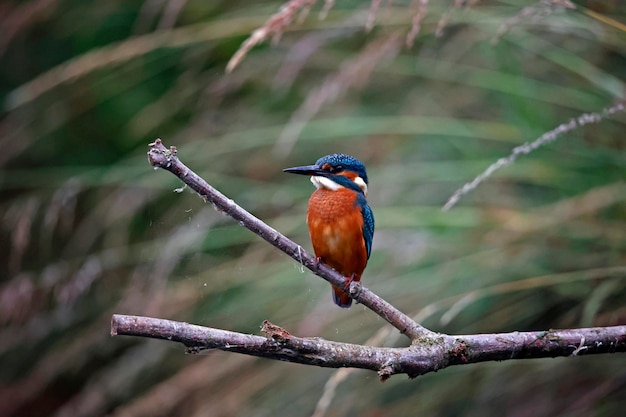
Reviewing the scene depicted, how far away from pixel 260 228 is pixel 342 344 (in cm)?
21

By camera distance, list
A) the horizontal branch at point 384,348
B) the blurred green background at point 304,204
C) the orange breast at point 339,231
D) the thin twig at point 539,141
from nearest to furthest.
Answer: the horizontal branch at point 384,348, the thin twig at point 539,141, the orange breast at point 339,231, the blurred green background at point 304,204

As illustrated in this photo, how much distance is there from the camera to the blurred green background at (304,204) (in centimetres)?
220

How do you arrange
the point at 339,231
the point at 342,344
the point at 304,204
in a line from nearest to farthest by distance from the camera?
the point at 342,344 < the point at 339,231 < the point at 304,204

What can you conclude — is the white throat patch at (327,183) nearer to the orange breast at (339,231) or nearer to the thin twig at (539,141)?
the orange breast at (339,231)

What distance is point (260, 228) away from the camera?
4.17ft

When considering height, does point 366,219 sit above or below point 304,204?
above

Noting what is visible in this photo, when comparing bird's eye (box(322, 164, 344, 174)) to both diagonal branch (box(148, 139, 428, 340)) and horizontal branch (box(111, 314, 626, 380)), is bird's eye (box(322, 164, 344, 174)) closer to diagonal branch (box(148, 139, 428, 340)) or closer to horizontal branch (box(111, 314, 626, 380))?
diagonal branch (box(148, 139, 428, 340))

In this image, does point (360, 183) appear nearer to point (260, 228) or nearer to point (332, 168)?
point (332, 168)

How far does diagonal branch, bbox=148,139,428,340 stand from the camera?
117 centimetres

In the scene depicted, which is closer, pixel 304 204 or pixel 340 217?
pixel 340 217

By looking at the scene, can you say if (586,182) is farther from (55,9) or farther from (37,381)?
(55,9)

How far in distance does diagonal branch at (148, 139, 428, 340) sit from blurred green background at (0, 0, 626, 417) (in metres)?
0.47

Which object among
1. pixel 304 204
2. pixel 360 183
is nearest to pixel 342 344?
pixel 360 183

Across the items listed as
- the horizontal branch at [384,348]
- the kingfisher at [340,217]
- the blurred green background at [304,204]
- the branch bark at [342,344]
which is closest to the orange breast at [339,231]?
the kingfisher at [340,217]
